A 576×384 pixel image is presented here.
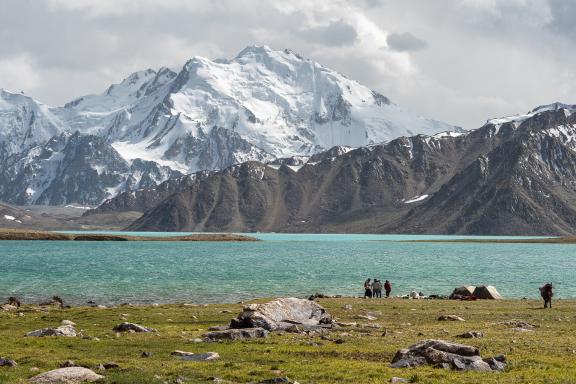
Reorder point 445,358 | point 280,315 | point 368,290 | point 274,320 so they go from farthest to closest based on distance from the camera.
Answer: point 368,290 → point 280,315 → point 274,320 → point 445,358

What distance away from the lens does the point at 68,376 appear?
1005 inches

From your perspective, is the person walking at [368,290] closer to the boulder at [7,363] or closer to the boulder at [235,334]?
the boulder at [235,334]

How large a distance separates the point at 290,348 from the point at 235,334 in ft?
16.7

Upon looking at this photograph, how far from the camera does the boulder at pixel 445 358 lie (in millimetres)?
→ 27594

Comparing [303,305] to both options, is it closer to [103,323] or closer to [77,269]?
[103,323]

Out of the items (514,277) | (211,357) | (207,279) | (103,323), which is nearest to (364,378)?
(211,357)

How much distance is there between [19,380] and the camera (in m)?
25.5

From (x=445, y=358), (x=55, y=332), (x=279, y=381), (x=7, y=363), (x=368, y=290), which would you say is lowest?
(x=55, y=332)

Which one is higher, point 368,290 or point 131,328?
point 368,290

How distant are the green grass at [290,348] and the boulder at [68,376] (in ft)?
2.67

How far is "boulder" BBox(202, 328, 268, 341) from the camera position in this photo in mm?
37938

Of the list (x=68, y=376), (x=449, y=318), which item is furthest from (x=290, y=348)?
(x=449, y=318)

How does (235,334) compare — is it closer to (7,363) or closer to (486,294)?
(7,363)

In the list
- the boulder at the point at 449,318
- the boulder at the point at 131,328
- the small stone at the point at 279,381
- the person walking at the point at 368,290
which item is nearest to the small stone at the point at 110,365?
the small stone at the point at 279,381
